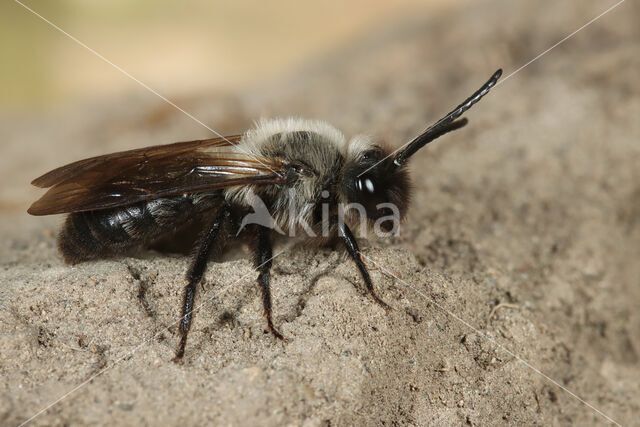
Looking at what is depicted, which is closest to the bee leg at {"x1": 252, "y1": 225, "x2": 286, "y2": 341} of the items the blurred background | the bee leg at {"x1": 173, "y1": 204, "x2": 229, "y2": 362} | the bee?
the bee

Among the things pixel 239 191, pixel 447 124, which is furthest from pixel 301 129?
pixel 447 124

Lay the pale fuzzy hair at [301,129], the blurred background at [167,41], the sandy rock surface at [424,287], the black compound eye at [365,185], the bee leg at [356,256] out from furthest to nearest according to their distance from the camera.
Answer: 1. the blurred background at [167,41]
2. the pale fuzzy hair at [301,129]
3. the black compound eye at [365,185]
4. the bee leg at [356,256]
5. the sandy rock surface at [424,287]

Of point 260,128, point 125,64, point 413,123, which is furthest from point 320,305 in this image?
point 125,64

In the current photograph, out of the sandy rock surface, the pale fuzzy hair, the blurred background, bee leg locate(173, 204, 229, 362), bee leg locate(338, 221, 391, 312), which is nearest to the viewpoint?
the sandy rock surface

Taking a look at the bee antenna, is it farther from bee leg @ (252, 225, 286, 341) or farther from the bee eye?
bee leg @ (252, 225, 286, 341)

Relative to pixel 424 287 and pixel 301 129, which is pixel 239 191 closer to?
pixel 301 129

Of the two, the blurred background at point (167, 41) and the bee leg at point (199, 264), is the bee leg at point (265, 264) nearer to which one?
the bee leg at point (199, 264)

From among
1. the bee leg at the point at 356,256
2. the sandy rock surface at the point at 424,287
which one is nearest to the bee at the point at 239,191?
the bee leg at the point at 356,256
